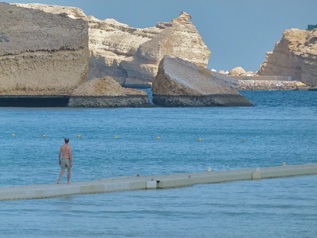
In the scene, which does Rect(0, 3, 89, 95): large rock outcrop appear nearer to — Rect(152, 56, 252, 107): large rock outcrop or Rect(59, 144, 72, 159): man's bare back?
Rect(152, 56, 252, 107): large rock outcrop

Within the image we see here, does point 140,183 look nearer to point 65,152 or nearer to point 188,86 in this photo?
point 65,152

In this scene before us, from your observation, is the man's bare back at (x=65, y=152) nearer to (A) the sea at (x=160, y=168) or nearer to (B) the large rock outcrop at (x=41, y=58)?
(A) the sea at (x=160, y=168)

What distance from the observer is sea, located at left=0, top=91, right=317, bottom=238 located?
20.7 m

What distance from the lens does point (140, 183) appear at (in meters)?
25.8

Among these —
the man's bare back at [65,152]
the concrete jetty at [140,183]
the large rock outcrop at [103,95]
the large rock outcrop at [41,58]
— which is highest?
the large rock outcrop at [41,58]

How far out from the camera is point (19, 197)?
23.9 meters

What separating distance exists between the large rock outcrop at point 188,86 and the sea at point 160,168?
3215mm

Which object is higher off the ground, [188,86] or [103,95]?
[188,86]

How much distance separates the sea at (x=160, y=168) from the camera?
67.9 ft

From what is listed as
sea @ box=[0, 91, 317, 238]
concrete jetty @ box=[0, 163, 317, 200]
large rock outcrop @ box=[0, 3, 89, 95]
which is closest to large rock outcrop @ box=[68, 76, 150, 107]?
sea @ box=[0, 91, 317, 238]

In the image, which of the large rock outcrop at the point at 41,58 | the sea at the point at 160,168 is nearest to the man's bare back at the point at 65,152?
the sea at the point at 160,168

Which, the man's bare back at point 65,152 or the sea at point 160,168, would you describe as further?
the man's bare back at point 65,152

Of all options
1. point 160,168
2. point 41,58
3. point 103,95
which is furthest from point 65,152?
point 41,58

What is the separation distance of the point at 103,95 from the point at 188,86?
5651mm
